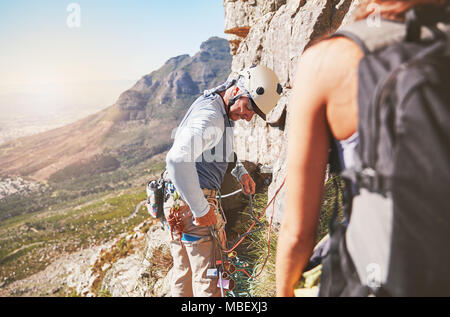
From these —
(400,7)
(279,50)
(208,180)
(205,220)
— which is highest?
(279,50)

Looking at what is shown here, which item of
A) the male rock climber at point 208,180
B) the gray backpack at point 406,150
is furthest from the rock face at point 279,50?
the gray backpack at point 406,150

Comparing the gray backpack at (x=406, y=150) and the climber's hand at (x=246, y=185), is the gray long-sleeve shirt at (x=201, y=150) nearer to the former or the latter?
the climber's hand at (x=246, y=185)

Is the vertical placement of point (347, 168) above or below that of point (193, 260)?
above

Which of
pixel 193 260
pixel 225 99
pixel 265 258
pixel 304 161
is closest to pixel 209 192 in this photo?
pixel 193 260

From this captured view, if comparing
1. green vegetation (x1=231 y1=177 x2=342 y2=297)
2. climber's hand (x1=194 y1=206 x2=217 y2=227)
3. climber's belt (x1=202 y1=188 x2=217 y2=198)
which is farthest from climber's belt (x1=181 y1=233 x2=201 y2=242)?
green vegetation (x1=231 y1=177 x2=342 y2=297)

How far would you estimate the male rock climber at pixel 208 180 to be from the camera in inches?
115

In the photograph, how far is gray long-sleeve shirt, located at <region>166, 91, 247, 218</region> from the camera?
257 centimetres

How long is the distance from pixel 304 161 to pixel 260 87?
2693 mm

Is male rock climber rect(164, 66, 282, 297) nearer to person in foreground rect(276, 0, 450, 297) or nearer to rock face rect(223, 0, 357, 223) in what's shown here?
person in foreground rect(276, 0, 450, 297)

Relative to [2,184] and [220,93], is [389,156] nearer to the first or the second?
[220,93]

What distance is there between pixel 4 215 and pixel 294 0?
634 feet

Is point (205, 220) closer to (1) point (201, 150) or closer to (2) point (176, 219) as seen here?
(2) point (176, 219)

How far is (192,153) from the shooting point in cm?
260

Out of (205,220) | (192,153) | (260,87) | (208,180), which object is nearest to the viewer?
(192,153)
